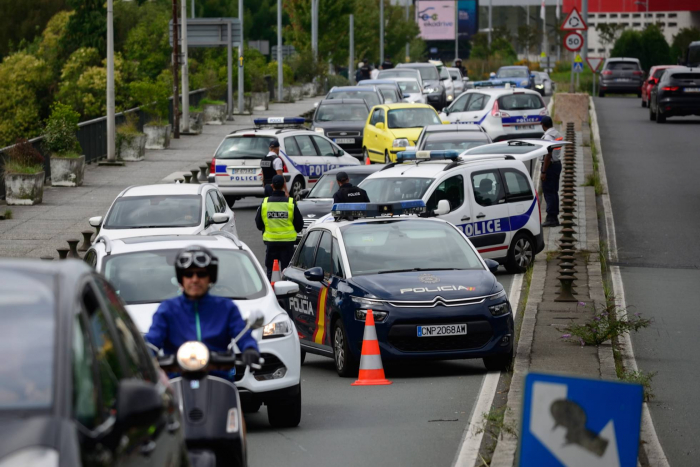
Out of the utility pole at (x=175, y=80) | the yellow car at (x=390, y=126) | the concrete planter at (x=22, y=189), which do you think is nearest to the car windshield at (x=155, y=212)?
the concrete planter at (x=22, y=189)

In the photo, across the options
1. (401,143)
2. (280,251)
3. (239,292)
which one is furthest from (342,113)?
(239,292)

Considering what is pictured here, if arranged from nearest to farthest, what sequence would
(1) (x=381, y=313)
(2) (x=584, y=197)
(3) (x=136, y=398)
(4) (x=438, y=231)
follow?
(3) (x=136, y=398)
(1) (x=381, y=313)
(4) (x=438, y=231)
(2) (x=584, y=197)

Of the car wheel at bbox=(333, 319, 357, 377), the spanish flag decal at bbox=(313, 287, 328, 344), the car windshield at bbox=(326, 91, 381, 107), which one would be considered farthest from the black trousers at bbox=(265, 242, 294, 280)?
the car windshield at bbox=(326, 91, 381, 107)

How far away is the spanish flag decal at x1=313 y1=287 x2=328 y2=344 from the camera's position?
13.2 meters

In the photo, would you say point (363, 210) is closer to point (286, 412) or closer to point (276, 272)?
point (276, 272)

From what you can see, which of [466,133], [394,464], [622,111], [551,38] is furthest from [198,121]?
[551,38]

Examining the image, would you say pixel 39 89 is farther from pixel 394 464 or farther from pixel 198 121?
pixel 394 464

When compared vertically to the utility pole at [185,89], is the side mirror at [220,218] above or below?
below

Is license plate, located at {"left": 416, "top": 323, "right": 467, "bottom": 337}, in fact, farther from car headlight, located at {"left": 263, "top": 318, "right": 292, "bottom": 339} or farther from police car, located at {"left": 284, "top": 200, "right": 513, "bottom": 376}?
car headlight, located at {"left": 263, "top": 318, "right": 292, "bottom": 339}

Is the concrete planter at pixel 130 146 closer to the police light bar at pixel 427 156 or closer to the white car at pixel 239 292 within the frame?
the police light bar at pixel 427 156

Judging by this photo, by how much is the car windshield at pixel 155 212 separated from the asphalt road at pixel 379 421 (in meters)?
5.30

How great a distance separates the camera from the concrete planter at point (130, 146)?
123ft

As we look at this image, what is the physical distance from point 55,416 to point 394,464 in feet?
16.6

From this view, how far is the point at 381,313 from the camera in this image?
40.1ft
